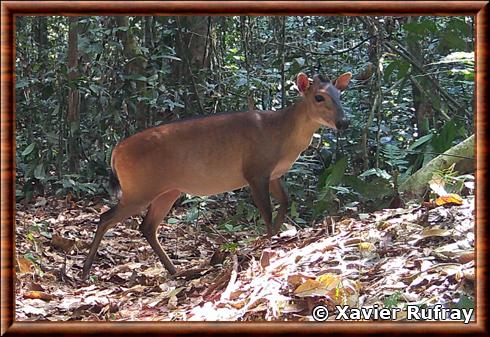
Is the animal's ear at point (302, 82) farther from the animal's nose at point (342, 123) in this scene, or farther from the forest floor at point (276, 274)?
the forest floor at point (276, 274)

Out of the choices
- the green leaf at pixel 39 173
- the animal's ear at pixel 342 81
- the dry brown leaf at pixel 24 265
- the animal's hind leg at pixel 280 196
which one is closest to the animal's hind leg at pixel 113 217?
the dry brown leaf at pixel 24 265

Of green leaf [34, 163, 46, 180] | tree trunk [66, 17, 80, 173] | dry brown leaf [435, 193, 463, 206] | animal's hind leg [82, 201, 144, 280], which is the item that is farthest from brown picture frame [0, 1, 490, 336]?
tree trunk [66, 17, 80, 173]

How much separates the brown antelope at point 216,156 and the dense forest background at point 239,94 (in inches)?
23.0

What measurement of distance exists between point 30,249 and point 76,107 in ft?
10.5

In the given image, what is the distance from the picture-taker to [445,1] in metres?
4.02

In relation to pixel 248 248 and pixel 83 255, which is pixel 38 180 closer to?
pixel 83 255

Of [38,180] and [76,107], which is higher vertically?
[76,107]

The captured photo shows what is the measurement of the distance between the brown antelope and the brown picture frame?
2.42 m

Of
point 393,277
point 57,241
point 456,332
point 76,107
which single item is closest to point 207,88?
point 76,107

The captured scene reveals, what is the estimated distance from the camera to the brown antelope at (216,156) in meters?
6.59

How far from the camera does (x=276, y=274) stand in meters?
4.72

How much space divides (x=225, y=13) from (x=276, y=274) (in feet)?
5.43

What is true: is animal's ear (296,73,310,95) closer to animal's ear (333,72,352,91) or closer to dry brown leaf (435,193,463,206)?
animal's ear (333,72,352,91)

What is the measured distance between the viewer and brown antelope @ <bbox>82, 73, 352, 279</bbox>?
21.6 feet
